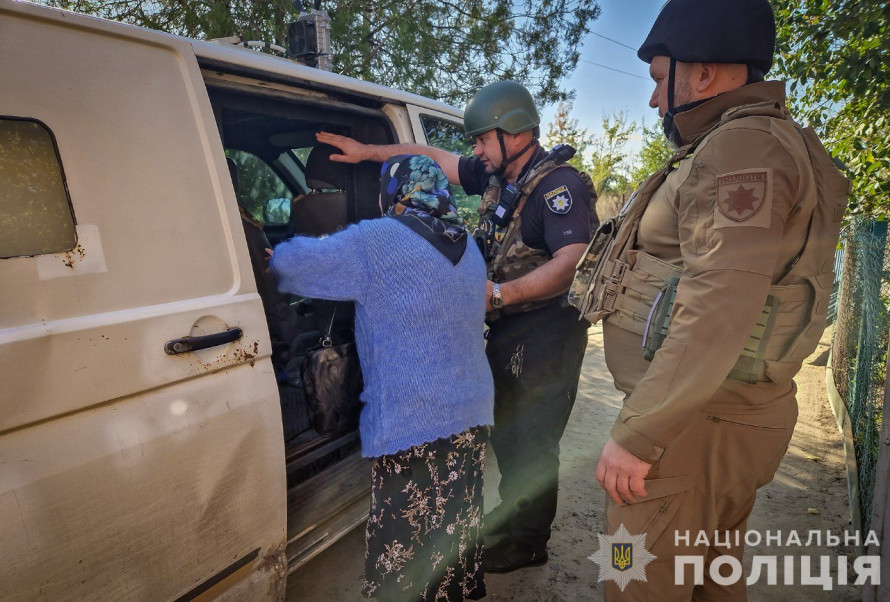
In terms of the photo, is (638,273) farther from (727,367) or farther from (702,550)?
(702,550)

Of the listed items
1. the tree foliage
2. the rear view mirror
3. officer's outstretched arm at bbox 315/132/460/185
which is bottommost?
the rear view mirror

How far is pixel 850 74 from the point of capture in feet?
8.39

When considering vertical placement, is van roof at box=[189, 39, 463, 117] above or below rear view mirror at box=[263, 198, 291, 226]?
above

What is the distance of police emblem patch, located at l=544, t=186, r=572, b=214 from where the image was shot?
2191mm

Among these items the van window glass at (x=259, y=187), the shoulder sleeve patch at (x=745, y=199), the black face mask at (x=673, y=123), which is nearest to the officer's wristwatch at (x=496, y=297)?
the black face mask at (x=673, y=123)

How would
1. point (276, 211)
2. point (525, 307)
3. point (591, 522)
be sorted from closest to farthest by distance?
point (525, 307)
point (591, 522)
point (276, 211)

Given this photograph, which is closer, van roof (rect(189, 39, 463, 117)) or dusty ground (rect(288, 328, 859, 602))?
van roof (rect(189, 39, 463, 117))

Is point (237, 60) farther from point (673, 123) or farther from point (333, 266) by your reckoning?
point (673, 123)

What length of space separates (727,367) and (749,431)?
0.34 m

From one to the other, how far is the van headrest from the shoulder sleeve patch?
192 centimetres

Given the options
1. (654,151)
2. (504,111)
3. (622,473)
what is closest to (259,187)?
(504,111)

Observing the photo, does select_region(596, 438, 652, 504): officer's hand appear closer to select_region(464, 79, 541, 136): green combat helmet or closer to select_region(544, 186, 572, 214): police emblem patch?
select_region(544, 186, 572, 214): police emblem patch

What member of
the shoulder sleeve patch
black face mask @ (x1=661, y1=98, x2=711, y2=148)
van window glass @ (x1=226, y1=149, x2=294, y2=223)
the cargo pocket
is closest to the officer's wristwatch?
black face mask @ (x1=661, y1=98, x2=711, y2=148)

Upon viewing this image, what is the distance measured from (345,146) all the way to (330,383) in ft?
4.18
